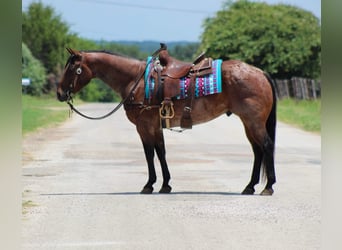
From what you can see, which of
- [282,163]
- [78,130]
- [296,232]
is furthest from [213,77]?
[78,130]

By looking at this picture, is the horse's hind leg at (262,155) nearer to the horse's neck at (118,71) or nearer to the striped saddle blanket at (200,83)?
the striped saddle blanket at (200,83)

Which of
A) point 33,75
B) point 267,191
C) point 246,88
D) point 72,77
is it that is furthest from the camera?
point 33,75

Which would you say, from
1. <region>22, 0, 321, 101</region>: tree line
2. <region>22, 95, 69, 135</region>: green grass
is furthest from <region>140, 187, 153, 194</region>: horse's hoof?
<region>22, 0, 321, 101</region>: tree line

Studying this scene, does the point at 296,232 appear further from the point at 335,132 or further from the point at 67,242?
A: the point at 335,132

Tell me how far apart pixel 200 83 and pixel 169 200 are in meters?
1.09

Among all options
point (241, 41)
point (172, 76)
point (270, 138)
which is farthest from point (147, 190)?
point (241, 41)

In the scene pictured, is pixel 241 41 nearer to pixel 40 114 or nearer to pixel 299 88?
pixel 299 88

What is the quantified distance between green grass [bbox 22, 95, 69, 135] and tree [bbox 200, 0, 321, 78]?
222 inches

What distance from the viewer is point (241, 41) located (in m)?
24.6

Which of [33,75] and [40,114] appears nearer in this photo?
[40,114]

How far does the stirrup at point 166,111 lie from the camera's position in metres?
6.54

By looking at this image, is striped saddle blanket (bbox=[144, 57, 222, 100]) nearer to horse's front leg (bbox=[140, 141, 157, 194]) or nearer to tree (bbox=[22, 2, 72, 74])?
horse's front leg (bbox=[140, 141, 157, 194])

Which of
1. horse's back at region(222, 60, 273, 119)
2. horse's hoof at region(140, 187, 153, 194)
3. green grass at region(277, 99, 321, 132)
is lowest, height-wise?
green grass at region(277, 99, 321, 132)

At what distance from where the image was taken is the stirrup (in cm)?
654
